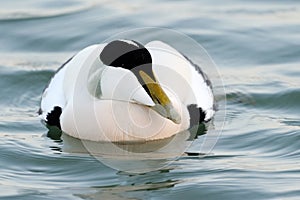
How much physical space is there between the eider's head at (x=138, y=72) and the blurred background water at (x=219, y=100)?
480 mm

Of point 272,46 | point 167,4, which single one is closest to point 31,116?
point 272,46

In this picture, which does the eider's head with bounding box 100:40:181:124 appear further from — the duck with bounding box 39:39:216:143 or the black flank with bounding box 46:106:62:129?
the black flank with bounding box 46:106:62:129

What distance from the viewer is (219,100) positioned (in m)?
9.88

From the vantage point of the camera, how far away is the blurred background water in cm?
754

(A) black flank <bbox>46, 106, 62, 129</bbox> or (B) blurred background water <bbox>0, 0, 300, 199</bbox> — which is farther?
(A) black flank <bbox>46, 106, 62, 129</bbox>

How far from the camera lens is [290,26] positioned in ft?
39.8

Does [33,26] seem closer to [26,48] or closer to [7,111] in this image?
[26,48]

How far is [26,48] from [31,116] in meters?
2.40

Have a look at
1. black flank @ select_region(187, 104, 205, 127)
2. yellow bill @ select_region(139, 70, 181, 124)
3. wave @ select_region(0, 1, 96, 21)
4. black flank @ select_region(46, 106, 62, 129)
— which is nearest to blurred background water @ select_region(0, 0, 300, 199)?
wave @ select_region(0, 1, 96, 21)

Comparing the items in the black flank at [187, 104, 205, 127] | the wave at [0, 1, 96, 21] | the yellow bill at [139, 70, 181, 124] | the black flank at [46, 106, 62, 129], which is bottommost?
the black flank at [46, 106, 62, 129]

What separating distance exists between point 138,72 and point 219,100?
2021 mm

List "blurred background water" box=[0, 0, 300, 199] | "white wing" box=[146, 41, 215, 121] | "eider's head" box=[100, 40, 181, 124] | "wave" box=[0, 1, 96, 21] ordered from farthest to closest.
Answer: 1. "wave" box=[0, 1, 96, 21]
2. "white wing" box=[146, 41, 215, 121]
3. "eider's head" box=[100, 40, 181, 124]
4. "blurred background water" box=[0, 0, 300, 199]

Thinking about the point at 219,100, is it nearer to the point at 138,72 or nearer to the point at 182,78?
the point at 182,78

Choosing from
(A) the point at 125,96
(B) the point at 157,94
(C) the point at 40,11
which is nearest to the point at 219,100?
(A) the point at 125,96
